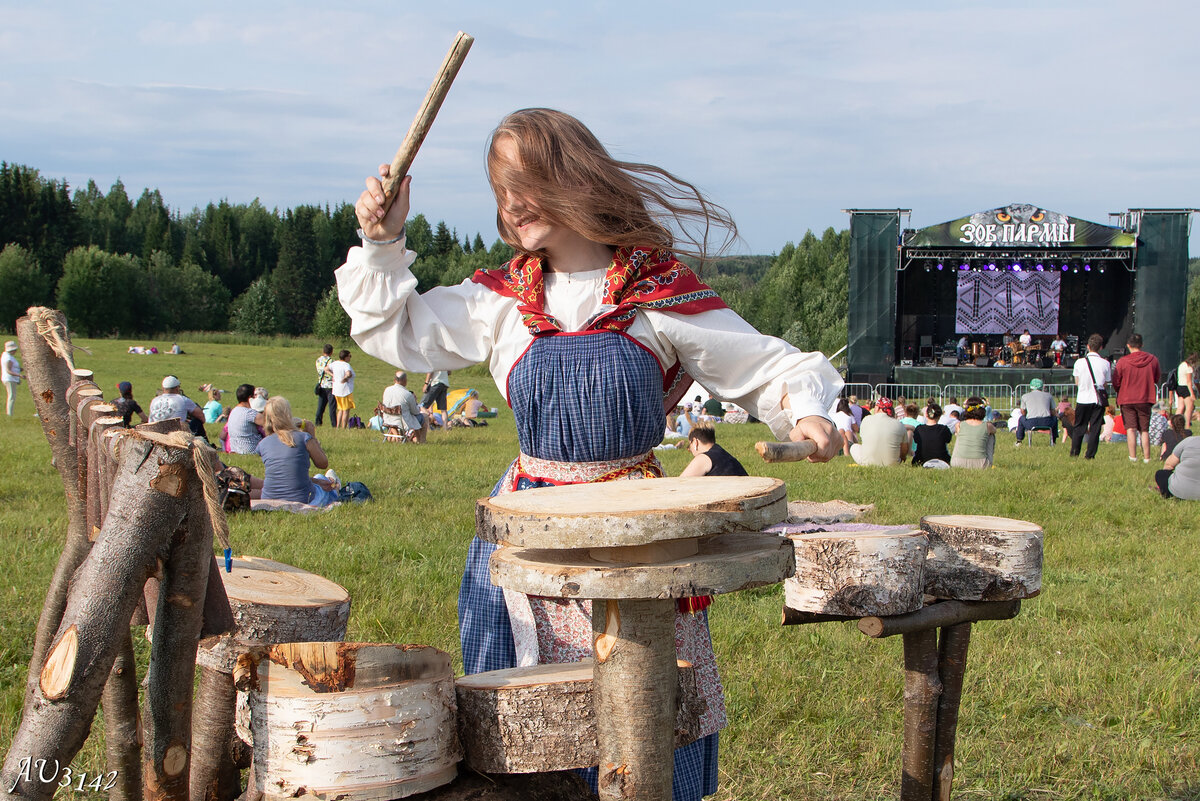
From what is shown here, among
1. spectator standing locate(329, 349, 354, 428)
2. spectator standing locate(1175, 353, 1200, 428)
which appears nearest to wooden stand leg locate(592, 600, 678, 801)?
spectator standing locate(1175, 353, 1200, 428)

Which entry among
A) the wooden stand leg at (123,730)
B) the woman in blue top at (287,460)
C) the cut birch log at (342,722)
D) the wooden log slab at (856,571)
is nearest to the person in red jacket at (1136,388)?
the woman in blue top at (287,460)

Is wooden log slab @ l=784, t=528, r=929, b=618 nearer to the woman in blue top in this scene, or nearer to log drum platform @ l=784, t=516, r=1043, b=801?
log drum platform @ l=784, t=516, r=1043, b=801

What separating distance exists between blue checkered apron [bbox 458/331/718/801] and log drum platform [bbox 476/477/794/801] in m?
0.40

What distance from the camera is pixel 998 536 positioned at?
255cm

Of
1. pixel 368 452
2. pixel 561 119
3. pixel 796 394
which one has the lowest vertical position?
pixel 368 452

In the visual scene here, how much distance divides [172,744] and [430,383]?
15.8 m

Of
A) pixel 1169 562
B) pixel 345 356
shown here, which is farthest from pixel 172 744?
pixel 345 356

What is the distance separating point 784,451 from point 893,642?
126 inches

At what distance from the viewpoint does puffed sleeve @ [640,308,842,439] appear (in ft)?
7.48

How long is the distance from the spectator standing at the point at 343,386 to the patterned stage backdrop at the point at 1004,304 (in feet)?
54.6

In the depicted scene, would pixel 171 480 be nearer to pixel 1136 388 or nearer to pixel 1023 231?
pixel 1136 388

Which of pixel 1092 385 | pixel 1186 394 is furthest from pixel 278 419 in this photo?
pixel 1186 394

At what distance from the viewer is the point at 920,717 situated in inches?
105

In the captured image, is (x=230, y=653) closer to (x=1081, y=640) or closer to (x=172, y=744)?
(x=172, y=744)
